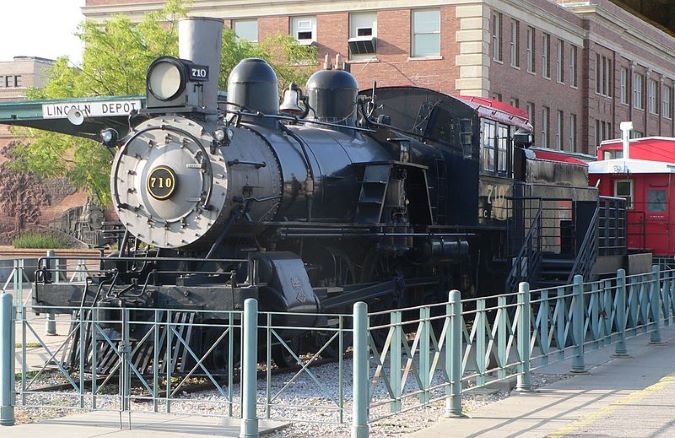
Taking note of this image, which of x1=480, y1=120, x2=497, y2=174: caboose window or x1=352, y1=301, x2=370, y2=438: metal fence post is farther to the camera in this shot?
x1=480, y1=120, x2=497, y2=174: caboose window

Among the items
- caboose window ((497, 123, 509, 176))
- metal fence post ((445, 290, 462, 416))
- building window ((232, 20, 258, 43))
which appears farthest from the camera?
building window ((232, 20, 258, 43))

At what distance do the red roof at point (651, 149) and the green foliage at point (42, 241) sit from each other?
21.7 metres

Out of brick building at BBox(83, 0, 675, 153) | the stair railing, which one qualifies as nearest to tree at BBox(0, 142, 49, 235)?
brick building at BBox(83, 0, 675, 153)

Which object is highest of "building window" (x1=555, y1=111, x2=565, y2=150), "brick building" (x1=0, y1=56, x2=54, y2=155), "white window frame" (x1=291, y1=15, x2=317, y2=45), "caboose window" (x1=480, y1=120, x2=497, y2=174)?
"brick building" (x1=0, y1=56, x2=54, y2=155)

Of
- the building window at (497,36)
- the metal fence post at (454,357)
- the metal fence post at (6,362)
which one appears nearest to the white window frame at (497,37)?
the building window at (497,36)

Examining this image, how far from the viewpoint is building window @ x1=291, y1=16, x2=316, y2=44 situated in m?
43.5

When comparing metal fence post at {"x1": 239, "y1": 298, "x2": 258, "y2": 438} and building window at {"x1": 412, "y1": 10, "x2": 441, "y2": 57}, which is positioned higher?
building window at {"x1": 412, "y1": 10, "x2": 441, "y2": 57}

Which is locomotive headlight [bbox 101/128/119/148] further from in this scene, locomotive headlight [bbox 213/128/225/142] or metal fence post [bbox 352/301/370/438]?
metal fence post [bbox 352/301/370/438]

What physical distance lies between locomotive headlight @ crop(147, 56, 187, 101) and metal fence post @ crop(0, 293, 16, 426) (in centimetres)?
381

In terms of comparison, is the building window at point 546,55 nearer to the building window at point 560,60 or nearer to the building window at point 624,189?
the building window at point 560,60

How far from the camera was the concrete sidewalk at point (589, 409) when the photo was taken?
10.2 m

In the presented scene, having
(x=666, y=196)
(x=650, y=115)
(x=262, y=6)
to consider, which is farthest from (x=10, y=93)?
(x=666, y=196)

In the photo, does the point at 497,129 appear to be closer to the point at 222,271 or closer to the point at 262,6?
the point at 222,271

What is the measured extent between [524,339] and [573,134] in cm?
3825
